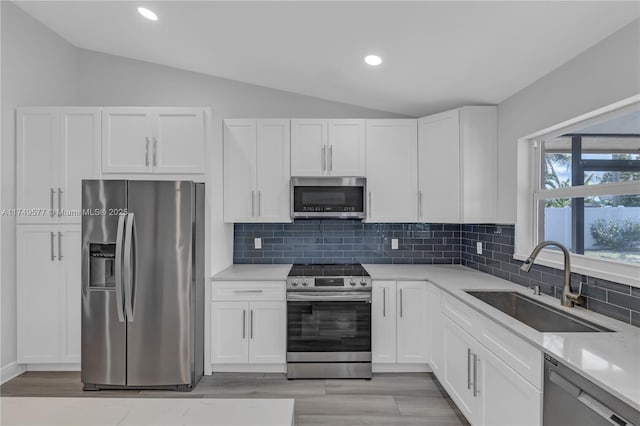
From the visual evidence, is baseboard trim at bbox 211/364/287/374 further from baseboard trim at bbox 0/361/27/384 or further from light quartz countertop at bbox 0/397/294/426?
light quartz countertop at bbox 0/397/294/426

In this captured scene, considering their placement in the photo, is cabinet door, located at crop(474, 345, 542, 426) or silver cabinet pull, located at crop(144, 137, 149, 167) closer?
cabinet door, located at crop(474, 345, 542, 426)

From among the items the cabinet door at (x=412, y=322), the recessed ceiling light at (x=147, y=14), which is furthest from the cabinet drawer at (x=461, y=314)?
the recessed ceiling light at (x=147, y=14)

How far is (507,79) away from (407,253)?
1.89 meters

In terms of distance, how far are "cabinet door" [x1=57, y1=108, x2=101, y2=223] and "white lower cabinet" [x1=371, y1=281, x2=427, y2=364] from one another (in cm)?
273

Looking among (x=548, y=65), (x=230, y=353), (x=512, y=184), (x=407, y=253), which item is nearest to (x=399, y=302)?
(x=407, y=253)

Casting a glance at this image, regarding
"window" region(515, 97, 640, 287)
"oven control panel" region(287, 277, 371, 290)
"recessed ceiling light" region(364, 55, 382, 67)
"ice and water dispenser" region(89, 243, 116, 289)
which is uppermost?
"recessed ceiling light" region(364, 55, 382, 67)

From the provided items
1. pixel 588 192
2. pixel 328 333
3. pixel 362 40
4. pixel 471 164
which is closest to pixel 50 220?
pixel 328 333

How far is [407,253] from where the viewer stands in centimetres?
378

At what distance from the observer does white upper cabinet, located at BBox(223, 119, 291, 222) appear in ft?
11.1

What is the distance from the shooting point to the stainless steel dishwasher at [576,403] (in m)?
1.15

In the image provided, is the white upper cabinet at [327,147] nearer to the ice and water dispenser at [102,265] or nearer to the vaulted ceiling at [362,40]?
the vaulted ceiling at [362,40]

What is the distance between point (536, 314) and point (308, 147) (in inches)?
89.3

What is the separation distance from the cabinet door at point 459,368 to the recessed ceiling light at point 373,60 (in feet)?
6.62

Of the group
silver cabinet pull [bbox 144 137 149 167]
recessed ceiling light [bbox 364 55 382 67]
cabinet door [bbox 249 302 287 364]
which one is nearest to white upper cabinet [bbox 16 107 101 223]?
silver cabinet pull [bbox 144 137 149 167]
